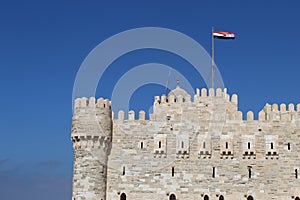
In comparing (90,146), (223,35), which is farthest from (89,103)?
(223,35)

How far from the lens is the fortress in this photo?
31.8 metres

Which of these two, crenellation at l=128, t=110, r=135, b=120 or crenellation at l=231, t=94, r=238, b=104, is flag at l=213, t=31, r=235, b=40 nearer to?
crenellation at l=231, t=94, r=238, b=104

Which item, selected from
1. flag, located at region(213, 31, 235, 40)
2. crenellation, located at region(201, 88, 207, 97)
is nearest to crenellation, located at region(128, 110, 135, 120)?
crenellation, located at region(201, 88, 207, 97)

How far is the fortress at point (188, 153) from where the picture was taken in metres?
31.8

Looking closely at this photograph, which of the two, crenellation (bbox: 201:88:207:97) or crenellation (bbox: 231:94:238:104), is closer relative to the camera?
crenellation (bbox: 201:88:207:97)

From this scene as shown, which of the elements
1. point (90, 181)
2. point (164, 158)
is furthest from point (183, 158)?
point (90, 181)

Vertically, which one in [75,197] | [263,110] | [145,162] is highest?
[263,110]

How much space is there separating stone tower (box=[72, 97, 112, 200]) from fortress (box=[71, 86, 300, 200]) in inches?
2.2

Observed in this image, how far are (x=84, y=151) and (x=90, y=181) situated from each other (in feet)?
5.80

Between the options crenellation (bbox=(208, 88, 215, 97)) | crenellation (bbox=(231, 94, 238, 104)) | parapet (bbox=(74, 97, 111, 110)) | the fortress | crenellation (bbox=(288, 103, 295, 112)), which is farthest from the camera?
crenellation (bbox=(231, 94, 238, 104))

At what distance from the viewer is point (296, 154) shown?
3219 centimetres

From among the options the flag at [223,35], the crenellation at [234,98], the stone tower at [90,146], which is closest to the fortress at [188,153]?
the stone tower at [90,146]

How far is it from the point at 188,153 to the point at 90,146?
5.72 meters

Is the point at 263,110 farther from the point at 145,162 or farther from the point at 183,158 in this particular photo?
the point at 145,162
